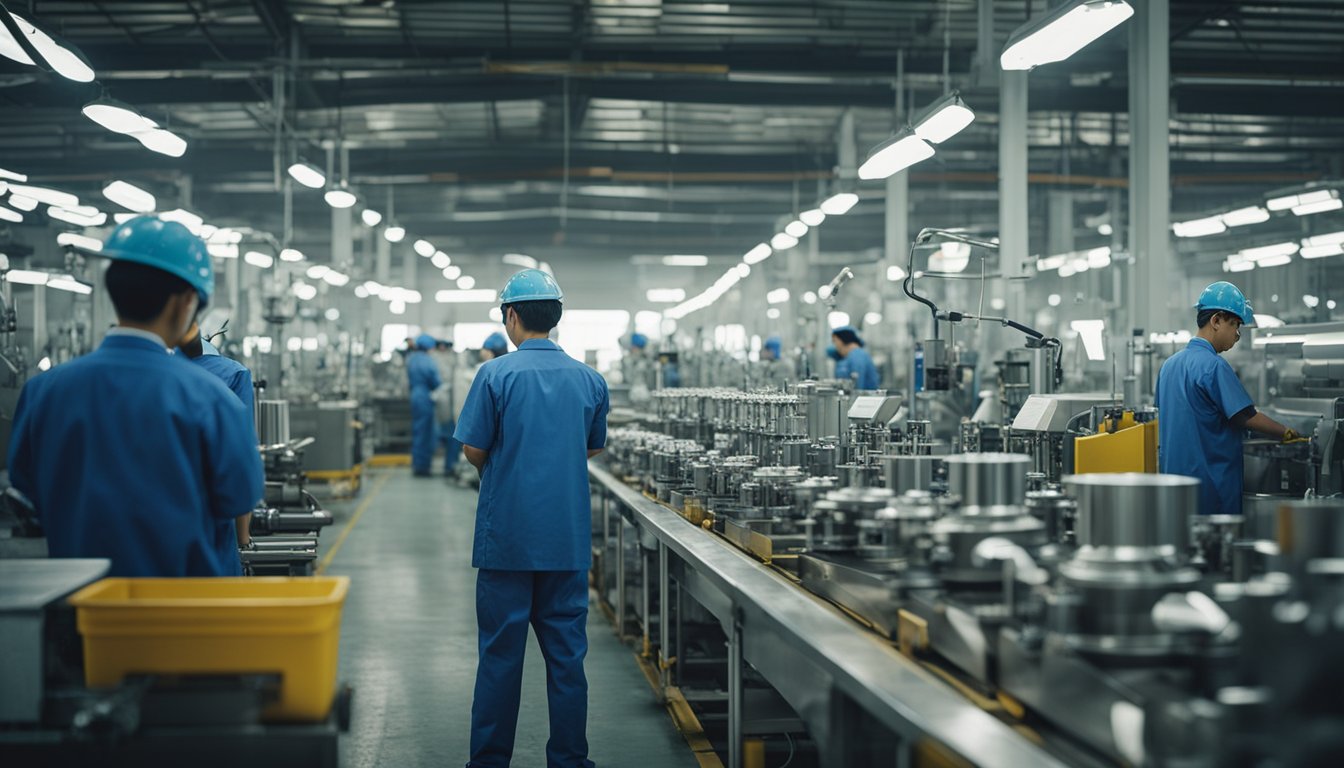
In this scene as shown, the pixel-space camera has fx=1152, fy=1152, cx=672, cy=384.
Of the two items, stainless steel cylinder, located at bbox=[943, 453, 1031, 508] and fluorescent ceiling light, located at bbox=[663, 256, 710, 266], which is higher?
fluorescent ceiling light, located at bbox=[663, 256, 710, 266]

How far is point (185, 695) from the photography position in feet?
4.65

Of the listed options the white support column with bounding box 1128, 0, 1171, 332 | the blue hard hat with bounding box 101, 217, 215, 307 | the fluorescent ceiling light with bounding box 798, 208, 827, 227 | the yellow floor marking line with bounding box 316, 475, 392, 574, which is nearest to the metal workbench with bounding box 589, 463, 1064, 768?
the blue hard hat with bounding box 101, 217, 215, 307

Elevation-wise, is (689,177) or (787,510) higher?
(689,177)

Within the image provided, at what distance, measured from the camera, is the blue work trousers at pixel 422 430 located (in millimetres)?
11133

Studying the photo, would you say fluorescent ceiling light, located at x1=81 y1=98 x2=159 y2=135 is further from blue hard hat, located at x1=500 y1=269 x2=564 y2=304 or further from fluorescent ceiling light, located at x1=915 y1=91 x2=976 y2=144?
fluorescent ceiling light, located at x1=915 y1=91 x2=976 y2=144

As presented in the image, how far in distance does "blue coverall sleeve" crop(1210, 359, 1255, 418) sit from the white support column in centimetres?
227

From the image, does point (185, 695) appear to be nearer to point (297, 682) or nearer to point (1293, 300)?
point (297, 682)

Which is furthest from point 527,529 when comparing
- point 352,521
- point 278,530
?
point 352,521

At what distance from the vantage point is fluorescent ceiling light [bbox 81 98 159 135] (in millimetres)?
5230

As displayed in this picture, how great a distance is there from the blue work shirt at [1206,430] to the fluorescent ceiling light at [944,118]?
166 cm

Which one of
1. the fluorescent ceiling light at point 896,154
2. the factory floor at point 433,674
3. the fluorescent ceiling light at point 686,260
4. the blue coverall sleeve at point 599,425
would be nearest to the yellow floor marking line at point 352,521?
the factory floor at point 433,674

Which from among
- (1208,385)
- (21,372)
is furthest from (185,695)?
(21,372)

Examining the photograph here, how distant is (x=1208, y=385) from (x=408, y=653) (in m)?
3.02

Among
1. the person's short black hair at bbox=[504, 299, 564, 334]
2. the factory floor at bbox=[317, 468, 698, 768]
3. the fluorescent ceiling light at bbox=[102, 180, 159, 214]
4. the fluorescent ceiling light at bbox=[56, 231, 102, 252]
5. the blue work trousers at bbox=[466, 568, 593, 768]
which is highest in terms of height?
the fluorescent ceiling light at bbox=[102, 180, 159, 214]
